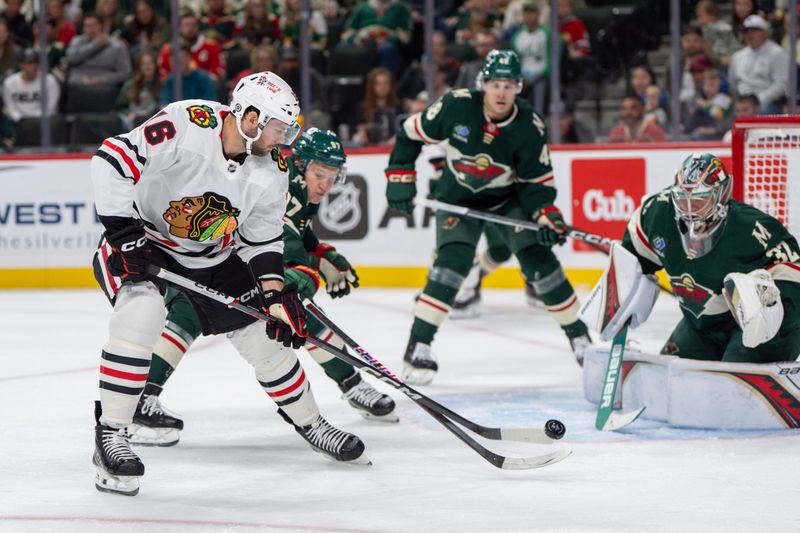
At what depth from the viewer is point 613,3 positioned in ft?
24.5

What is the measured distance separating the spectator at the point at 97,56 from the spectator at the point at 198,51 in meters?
0.35

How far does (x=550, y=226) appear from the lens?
183 inches

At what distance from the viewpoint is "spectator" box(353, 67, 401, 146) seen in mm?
7479

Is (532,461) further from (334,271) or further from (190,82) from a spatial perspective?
(190,82)

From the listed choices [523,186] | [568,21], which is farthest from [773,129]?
[568,21]

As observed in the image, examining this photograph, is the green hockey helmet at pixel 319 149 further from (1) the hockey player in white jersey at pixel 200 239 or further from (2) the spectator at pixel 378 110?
(2) the spectator at pixel 378 110

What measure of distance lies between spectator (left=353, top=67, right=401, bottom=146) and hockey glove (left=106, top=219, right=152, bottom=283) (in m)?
4.50

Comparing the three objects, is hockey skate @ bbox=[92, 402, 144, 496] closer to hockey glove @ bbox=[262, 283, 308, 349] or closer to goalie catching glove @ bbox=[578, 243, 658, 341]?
hockey glove @ bbox=[262, 283, 308, 349]

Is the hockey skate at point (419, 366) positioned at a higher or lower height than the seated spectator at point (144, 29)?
lower

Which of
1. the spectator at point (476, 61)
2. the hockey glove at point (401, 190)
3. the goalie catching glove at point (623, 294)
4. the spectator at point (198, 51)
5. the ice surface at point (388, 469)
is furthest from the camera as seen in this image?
the spectator at point (198, 51)

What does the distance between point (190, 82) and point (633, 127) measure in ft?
8.29

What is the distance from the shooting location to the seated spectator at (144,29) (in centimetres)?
776

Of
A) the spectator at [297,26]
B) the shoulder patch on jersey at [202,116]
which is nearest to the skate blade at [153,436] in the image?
the shoulder patch on jersey at [202,116]

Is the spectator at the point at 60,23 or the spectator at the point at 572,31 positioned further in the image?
the spectator at the point at 60,23
